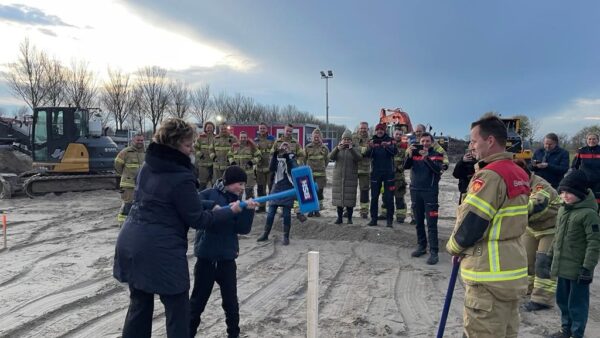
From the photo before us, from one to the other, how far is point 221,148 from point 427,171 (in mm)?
5983

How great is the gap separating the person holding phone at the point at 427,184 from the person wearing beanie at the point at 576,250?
108 inches

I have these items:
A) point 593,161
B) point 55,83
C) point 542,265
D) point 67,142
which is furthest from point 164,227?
point 55,83

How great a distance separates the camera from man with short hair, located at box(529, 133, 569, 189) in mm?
9219

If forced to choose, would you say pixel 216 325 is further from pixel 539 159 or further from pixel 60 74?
pixel 60 74

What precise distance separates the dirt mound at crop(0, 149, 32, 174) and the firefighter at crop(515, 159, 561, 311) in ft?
70.6

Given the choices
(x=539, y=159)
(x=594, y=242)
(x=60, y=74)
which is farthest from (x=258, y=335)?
(x=60, y=74)

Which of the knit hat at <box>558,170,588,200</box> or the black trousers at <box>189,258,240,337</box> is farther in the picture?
the knit hat at <box>558,170,588,200</box>

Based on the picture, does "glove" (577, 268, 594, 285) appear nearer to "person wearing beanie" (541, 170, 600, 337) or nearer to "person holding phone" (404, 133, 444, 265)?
"person wearing beanie" (541, 170, 600, 337)

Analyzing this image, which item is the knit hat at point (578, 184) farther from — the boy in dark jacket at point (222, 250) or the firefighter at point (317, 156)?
the firefighter at point (317, 156)

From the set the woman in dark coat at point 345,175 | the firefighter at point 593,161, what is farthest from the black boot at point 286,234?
the firefighter at point 593,161

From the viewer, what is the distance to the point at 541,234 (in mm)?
5508

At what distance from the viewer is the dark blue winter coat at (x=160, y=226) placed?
3150mm

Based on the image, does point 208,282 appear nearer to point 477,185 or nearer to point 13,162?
point 477,185

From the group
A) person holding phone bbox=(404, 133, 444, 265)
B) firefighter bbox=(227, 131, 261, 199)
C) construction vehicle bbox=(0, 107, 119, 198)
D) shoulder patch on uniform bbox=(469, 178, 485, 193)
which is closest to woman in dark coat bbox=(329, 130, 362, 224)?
firefighter bbox=(227, 131, 261, 199)
